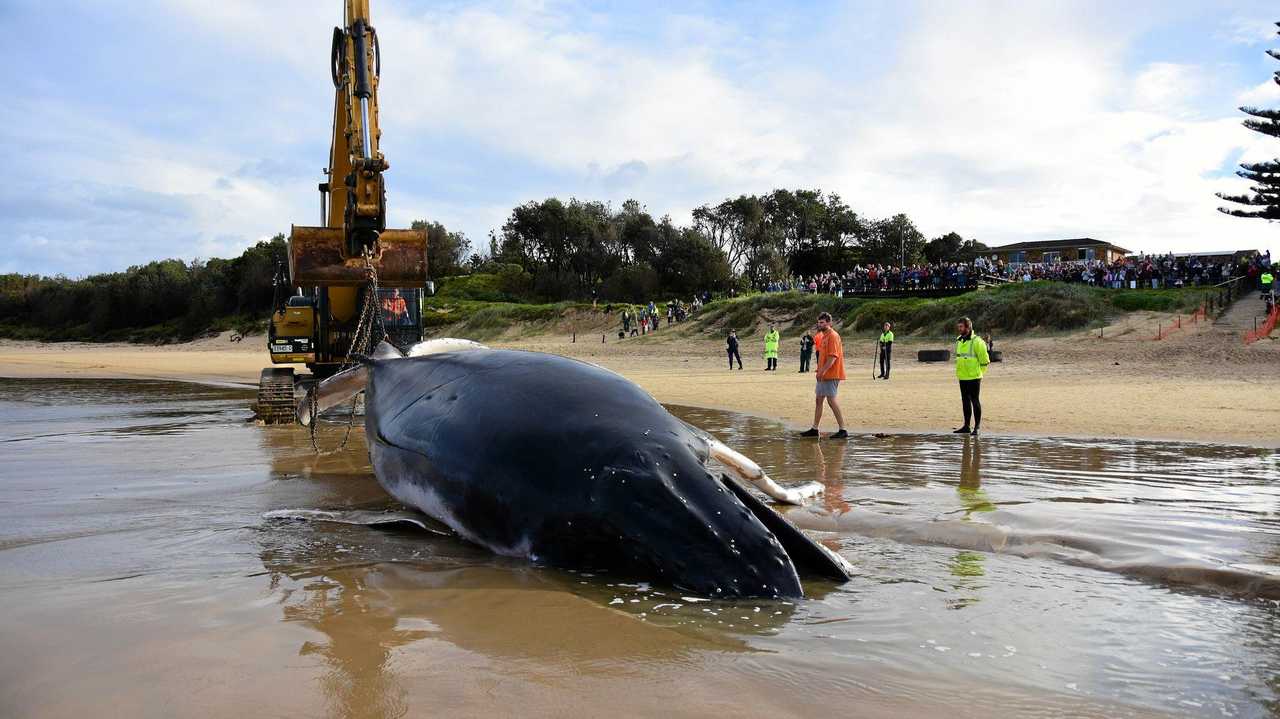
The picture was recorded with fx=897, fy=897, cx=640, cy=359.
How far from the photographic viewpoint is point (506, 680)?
3004 mm

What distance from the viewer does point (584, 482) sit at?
4043 mm

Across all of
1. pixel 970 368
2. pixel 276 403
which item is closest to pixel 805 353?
pixel 970 368

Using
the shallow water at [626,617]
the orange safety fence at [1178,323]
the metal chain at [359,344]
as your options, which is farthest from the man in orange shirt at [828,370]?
the orange safety fence at [1178,323]

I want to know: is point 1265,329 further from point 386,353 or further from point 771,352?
point 386,353

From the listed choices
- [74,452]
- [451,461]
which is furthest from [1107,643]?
[74,452]

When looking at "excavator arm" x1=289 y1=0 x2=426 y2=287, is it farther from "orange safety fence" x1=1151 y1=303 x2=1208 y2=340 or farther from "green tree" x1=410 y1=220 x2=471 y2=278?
"green tree" x1=410 y1=220 x2=471 y2=278

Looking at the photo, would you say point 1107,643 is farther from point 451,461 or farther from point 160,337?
point 160,337

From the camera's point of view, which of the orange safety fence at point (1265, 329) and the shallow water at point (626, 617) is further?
the orange safety fence at point (1265, 329)

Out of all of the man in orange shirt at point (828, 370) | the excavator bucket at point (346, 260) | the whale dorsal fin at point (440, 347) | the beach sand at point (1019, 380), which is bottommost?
the beach sand at point (1019, 380)

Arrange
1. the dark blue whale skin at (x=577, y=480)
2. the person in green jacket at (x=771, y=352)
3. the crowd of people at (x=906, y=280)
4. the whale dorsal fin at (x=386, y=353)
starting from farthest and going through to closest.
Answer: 1. the crowd of people at (x=906, y=280)
2. the person in green jacket at (x=771, y=352)
3. the whale dorsal fin at (x=386, y=353)
4. the dark blue whale skin at (x=577, y=480)

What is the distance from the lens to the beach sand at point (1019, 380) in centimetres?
1380

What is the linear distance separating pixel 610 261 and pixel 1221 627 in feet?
232

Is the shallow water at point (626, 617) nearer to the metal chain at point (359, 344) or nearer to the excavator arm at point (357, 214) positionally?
the metal chain at point (359, 344)

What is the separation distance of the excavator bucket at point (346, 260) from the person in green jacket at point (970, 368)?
843 centimetres
